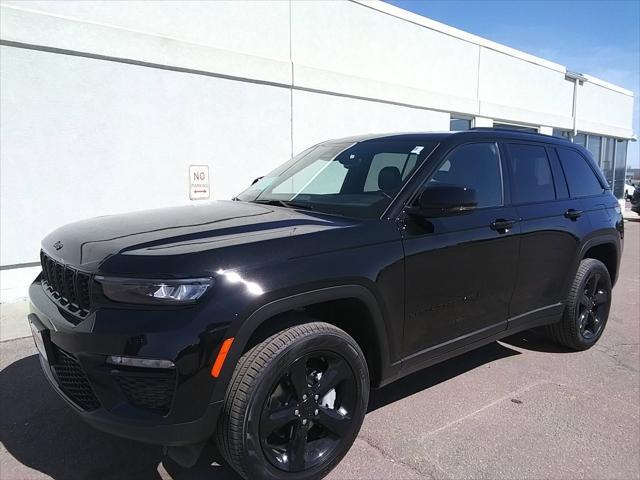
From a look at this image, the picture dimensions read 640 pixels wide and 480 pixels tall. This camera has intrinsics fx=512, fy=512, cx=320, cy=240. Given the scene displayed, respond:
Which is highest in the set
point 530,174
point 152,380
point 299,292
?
point 530,174

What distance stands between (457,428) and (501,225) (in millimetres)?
1401

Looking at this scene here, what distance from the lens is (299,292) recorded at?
246 cm

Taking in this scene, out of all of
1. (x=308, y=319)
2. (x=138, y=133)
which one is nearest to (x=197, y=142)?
(x=138, y=133)

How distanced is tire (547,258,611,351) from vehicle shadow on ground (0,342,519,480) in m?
1.37

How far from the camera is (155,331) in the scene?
2.14 meters

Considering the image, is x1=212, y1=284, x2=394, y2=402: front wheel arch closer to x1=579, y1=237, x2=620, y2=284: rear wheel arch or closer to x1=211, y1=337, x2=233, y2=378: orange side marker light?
x1=211, y1=337, x2=233, y2=378: orange side marker light

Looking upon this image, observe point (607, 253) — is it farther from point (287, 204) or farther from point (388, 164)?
point (287, 204)

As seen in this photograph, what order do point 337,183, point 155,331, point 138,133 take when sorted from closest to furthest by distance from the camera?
point 155,331 → point 337,183 → point 138,133

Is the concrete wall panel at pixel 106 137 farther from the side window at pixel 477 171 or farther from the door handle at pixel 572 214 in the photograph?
the door handle at pixel 572 214

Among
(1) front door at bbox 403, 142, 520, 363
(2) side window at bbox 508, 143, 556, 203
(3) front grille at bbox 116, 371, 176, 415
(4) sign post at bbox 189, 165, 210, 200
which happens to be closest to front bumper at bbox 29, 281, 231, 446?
(3) front grille at bbox 116, 371, 176, 415

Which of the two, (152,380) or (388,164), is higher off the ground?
(388,164)

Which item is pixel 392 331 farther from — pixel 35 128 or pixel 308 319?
pixel 35 128

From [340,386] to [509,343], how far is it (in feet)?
9.12

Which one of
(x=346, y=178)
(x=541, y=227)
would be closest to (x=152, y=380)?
(x=346, y=178)
